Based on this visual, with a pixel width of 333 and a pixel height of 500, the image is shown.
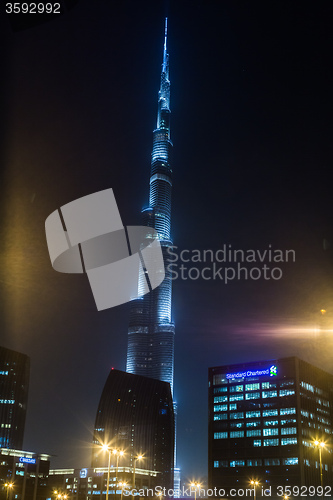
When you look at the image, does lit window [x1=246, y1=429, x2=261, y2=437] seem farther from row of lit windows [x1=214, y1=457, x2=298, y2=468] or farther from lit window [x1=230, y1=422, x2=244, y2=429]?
row of lit windows [x1=214, y1=457, x2=298, y2=468]

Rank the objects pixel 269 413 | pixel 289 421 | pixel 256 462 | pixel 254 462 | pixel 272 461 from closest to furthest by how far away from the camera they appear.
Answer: pixel 272 461, pixel 289 421, pixel 256 462, pixel 254 462, pixel 269 413

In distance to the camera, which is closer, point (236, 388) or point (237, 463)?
point (237, 463)

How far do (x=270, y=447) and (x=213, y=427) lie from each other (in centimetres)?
2047

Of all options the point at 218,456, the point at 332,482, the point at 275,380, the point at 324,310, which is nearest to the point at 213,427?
the point at 218,456

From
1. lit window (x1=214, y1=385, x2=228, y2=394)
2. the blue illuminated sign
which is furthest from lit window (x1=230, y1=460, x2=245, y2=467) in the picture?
the blue illuminated sign

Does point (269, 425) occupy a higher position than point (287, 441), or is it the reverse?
point (269, 425)

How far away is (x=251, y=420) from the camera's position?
178375mm

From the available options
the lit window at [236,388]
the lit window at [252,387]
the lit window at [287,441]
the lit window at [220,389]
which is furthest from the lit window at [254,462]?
the lit window at [220,389]

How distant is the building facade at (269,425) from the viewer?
552 feet

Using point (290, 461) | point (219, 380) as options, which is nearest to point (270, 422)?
point (290, 461)

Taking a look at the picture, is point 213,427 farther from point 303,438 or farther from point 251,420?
point 303,438

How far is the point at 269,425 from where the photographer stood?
17538cm

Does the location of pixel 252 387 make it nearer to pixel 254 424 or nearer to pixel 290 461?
pixel 254 424

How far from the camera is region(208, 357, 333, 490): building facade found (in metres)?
168
